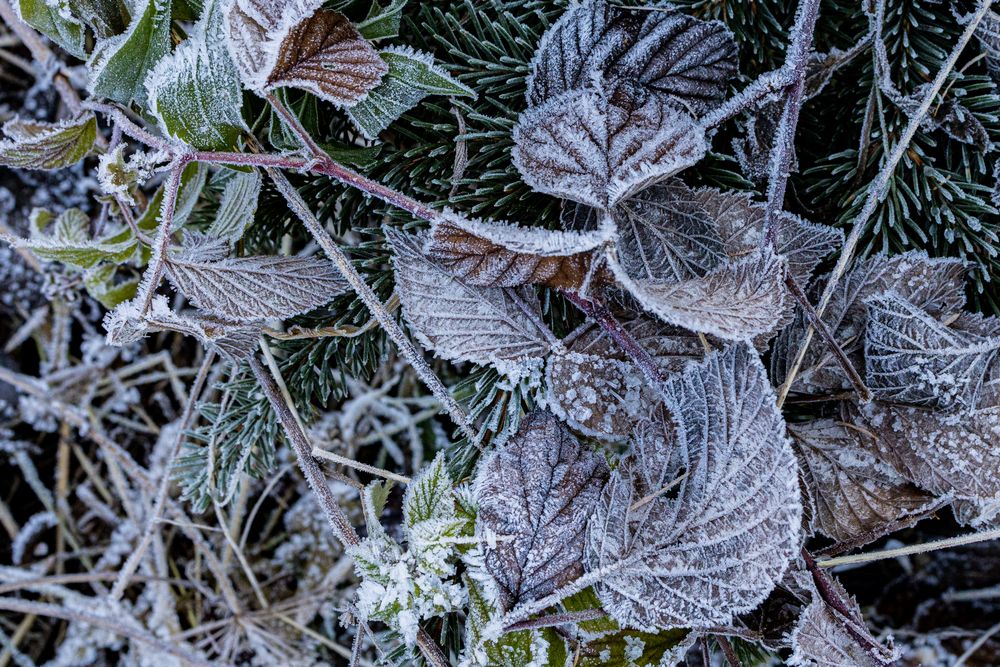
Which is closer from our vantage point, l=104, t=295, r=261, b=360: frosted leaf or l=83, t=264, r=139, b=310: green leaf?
l=104, t=295, r=261, b=360: frosted leaf

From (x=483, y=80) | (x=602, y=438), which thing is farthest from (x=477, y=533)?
(x=483, y=80)

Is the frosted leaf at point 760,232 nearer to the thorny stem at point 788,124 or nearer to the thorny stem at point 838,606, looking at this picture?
the thorny stem at point 788,124

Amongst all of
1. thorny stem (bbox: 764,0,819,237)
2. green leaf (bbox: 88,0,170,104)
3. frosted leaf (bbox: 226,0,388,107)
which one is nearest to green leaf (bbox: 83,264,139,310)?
green leaf (bbox: 88,0,170,104)

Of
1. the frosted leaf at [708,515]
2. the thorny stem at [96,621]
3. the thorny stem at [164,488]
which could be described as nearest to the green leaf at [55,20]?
the thorny stem at [164,488]

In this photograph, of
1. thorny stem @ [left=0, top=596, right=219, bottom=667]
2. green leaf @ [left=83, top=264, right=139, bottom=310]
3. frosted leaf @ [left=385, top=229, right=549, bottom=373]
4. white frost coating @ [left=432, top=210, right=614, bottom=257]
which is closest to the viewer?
white frost coating @ [left=432, top=210, right=614, bottom=257]

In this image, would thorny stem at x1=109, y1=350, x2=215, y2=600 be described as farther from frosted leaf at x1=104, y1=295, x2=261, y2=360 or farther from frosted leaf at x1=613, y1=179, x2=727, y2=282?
frosted leaf at x1=613, y1=179, x2=727, y2=282
